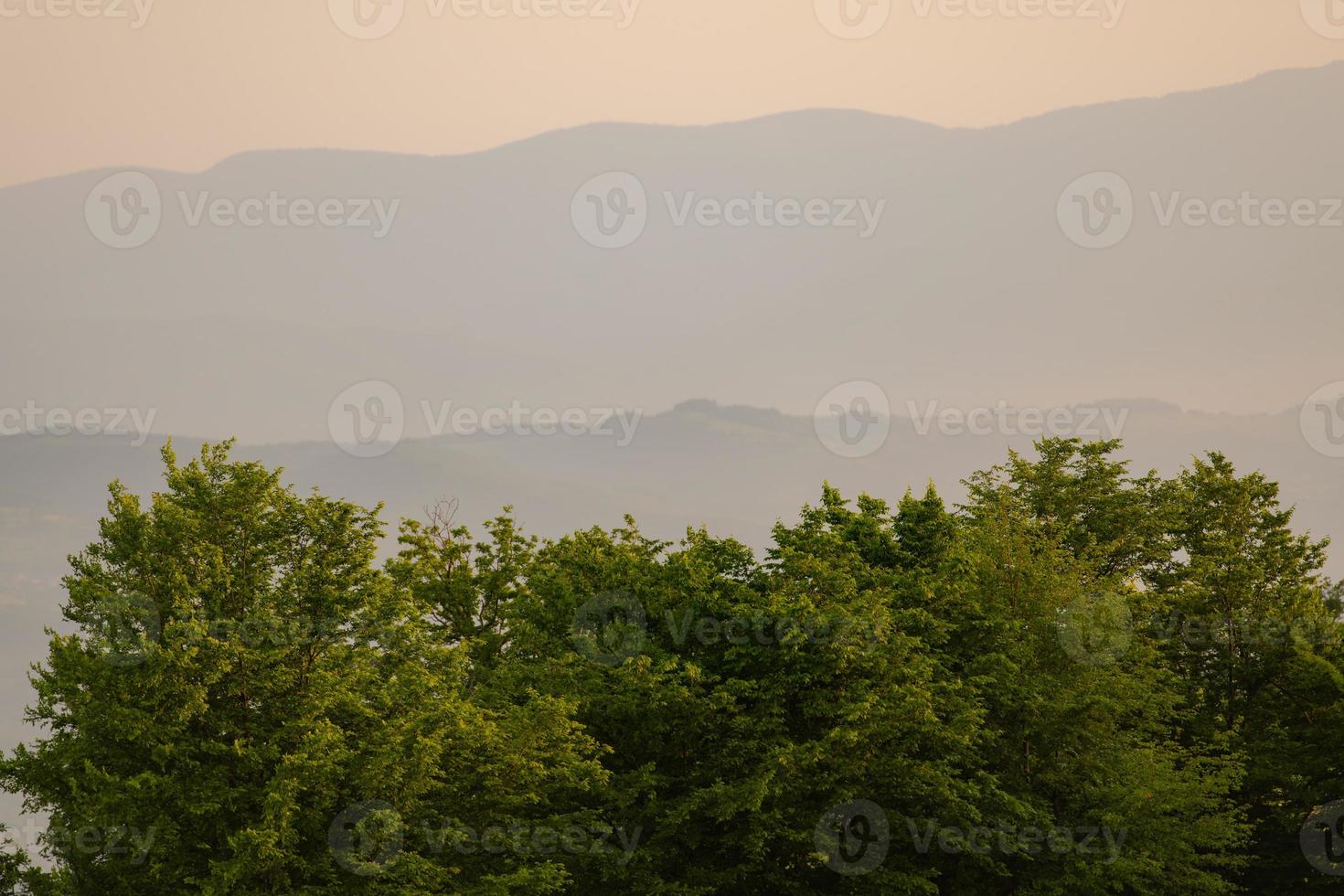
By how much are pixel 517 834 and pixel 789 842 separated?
26.8ft

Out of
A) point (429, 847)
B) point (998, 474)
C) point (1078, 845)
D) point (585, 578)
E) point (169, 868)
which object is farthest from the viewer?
point (998, 474)

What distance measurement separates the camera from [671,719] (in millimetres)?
43250

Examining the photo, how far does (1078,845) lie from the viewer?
44.8 meters

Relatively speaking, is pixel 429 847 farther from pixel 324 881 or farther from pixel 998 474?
pixel 998 474

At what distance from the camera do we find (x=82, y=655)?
36.9 metres

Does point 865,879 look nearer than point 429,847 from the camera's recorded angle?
No

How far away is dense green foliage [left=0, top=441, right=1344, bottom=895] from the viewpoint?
3584 cm

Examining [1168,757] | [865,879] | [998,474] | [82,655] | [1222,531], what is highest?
[998,474]

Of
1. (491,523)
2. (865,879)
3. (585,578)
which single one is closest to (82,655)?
(585,578)

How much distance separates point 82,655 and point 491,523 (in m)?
28.9

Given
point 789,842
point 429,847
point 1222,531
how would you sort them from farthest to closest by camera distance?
point 1222,531 → point 789,842 → point 429,847

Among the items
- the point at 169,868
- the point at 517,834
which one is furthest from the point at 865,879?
the point at 169,868

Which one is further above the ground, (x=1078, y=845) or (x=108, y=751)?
(x=108, y=751)

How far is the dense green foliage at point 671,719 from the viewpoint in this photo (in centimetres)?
3584
